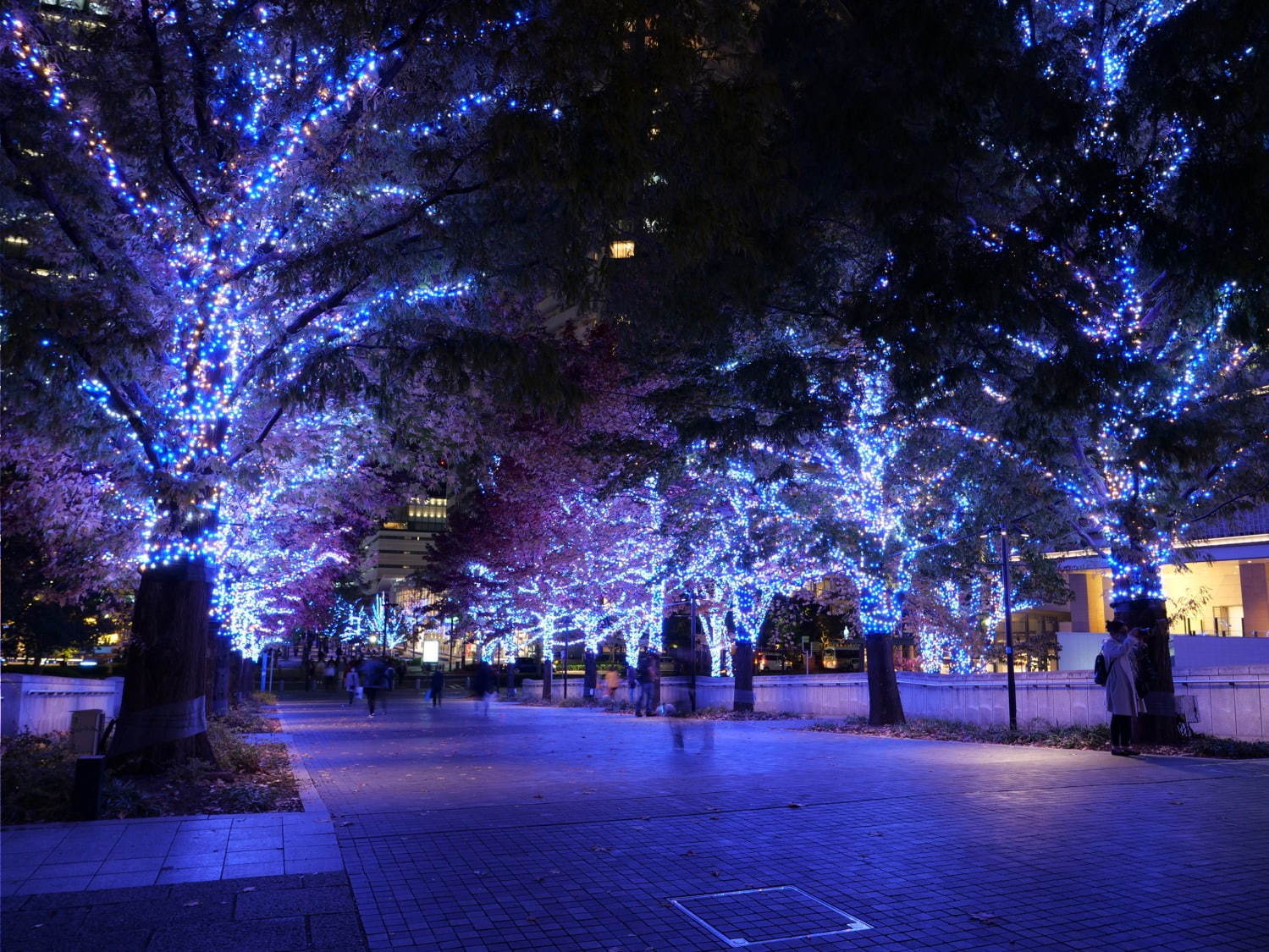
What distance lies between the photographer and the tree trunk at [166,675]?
11.2 meters

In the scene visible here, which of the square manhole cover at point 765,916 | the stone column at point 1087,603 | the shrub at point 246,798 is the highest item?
the stone column at point 1087,603

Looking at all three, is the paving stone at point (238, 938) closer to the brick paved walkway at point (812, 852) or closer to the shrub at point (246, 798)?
the brick paved walkway at point (812, 852)

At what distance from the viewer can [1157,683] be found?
14.3 metres

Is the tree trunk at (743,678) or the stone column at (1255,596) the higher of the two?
the stone column at (1255,596)

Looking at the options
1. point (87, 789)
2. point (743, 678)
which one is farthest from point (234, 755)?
point (743, 678)

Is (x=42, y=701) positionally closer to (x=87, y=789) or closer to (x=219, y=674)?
(x=87, y=789)

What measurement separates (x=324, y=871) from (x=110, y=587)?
18.5 metres

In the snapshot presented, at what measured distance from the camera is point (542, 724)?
77.4ft

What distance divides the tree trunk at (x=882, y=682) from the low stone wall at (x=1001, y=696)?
1682 mm

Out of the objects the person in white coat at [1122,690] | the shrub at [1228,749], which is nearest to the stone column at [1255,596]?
the shrub at [1228,749]

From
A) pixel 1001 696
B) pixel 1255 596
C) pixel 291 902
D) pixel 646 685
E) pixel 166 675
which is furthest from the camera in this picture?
pixel 1255 596

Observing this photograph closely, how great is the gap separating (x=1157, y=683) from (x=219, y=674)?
849 inches

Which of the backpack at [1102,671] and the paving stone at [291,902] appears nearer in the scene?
the paving stone at [291,902]

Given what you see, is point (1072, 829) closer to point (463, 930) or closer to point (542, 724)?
point (463, 930)
